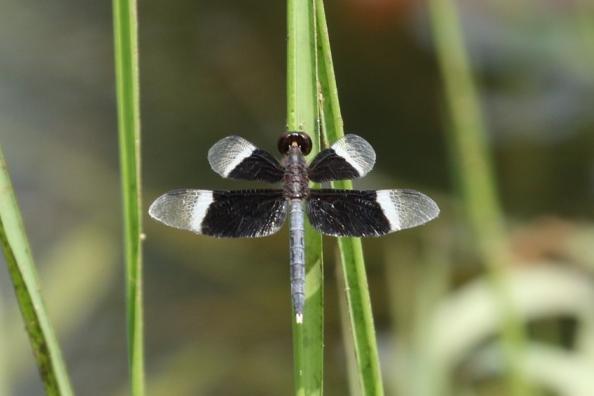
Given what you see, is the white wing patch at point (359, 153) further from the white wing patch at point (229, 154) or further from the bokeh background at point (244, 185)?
the bokeh background at point (244, 185)

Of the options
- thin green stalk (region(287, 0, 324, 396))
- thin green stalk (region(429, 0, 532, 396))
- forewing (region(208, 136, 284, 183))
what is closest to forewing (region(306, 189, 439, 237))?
forewing (region(208, 136, 284, 183))

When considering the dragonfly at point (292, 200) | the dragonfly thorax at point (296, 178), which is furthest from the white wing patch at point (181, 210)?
the dragonfly thorax at point (296, 178)

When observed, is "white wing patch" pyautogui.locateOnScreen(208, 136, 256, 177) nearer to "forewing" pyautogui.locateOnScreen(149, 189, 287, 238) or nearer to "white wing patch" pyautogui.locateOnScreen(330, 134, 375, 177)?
"forewing" pyautogui.locateOnScreen(149, 189, 287, 238)

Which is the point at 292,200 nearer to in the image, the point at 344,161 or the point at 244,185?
the point at 344,161

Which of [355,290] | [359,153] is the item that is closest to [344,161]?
[359,153]

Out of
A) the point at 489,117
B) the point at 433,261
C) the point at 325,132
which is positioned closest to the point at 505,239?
the point at 433,261

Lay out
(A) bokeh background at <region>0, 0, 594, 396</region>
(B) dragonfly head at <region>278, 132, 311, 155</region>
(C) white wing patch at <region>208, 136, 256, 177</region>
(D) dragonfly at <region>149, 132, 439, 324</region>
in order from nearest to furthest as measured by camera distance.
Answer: (B) dragonfly head at <region>278, 132, 311, 155</region>, (D) dragonfly at <region>149, 132, 439, 324</region>, (C) white wing patch at <region>208, 136, 256, 177</region>, (A) bokeh background at <region>0, 0, 594, 396</region>
